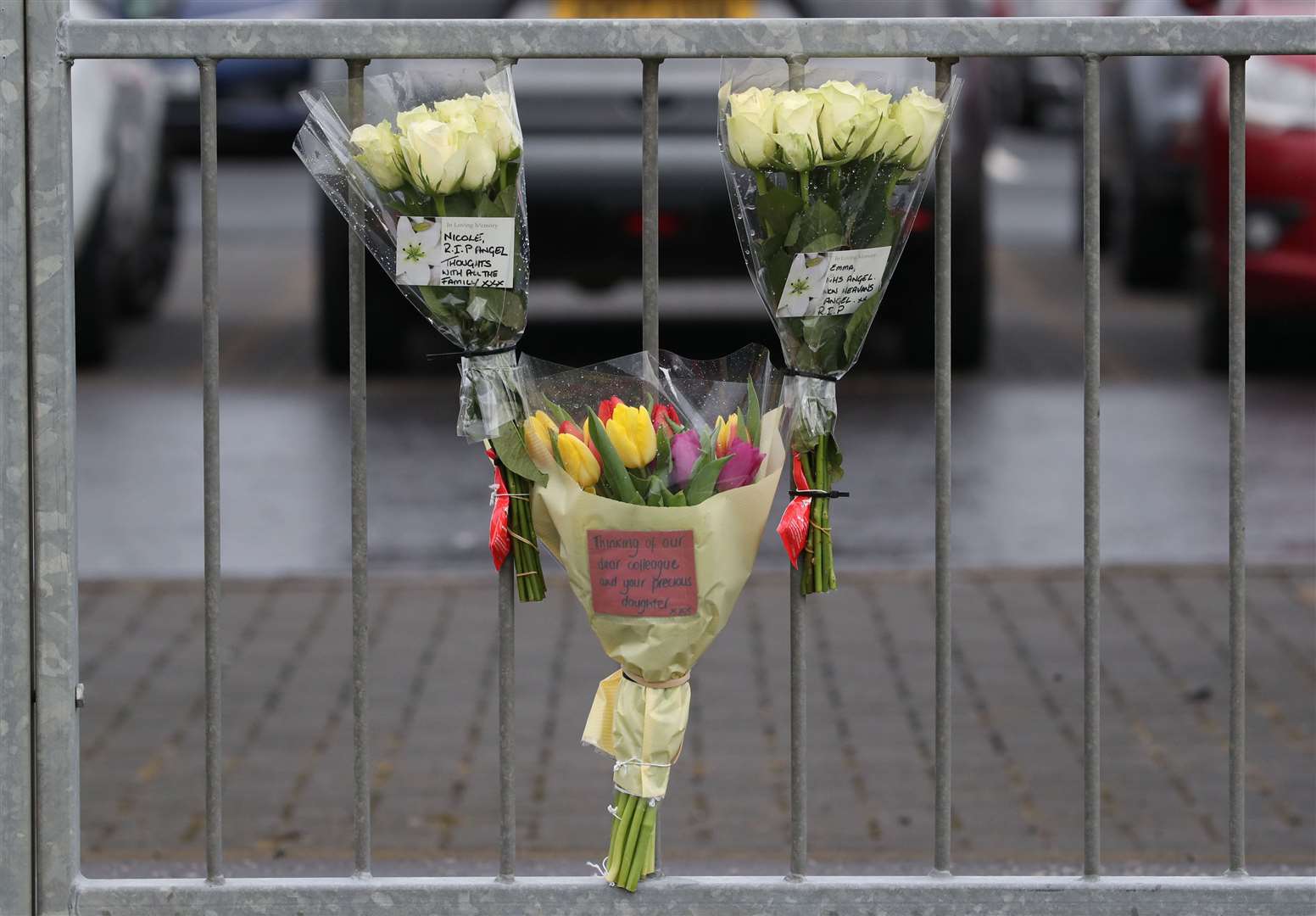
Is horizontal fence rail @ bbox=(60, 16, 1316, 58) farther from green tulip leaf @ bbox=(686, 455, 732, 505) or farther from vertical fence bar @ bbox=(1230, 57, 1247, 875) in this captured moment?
green tulip leaf @ bbox=(686, 455, 732, 505)

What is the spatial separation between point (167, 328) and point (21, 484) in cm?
907

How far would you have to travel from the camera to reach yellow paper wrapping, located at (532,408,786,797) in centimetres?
266

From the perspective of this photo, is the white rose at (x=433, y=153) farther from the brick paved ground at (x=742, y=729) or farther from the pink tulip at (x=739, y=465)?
the brick paved ground at (x=742, y=729)

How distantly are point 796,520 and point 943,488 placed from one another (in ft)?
0.62

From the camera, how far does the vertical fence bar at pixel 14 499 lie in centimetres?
265

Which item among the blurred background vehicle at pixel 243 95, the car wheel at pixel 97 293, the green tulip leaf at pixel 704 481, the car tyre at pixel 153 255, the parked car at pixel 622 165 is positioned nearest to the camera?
the green tulip leaf at pixel 704 481

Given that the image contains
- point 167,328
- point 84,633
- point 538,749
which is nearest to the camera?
point 538,749

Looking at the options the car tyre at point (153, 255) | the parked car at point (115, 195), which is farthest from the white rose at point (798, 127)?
the car tyre at point (153, 255)

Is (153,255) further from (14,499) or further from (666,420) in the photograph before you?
(666,420)

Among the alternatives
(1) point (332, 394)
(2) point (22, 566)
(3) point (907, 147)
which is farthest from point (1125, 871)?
(1) point (332, 394)

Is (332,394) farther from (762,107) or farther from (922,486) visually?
(762,107)

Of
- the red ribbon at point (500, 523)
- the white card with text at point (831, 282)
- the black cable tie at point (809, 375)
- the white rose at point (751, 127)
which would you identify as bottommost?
the red ribbon at point (500, 523)

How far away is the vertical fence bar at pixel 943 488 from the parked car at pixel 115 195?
21.2 feet

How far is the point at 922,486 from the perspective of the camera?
7.71 m
